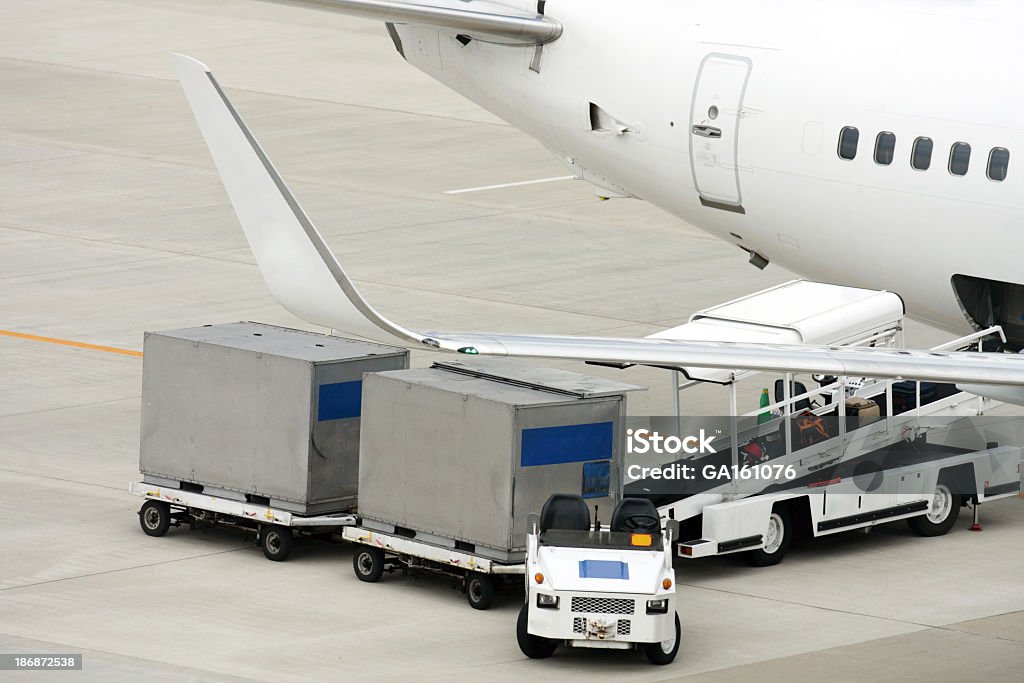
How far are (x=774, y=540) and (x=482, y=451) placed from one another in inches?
137

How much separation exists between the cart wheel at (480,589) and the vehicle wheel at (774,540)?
121 inches

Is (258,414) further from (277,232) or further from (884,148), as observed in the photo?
(884,148)

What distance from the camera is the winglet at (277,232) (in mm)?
14102

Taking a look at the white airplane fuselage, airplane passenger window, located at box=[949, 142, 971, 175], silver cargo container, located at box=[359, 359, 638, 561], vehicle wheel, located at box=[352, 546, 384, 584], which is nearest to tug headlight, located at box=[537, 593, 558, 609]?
silver cargo container, located at box=[359, 359, 638, 561]

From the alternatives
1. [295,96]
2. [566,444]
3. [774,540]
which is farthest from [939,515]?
[295,96]

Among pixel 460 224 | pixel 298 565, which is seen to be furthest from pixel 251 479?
pixel 460 224

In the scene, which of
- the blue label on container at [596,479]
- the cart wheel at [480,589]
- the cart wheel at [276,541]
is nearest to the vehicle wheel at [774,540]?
the blue label on container at [596,479]

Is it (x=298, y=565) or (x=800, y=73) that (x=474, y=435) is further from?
(x=800, y=73)

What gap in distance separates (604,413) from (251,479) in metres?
3.77

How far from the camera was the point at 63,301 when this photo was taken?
31.1 metres

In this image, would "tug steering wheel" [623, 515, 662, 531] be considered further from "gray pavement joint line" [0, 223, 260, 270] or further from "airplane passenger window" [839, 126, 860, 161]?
"gray pavement joint line" [0, 223, 260, 270]

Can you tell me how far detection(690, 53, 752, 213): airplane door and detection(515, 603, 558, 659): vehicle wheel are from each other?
760 cm

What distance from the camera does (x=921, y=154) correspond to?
21.6 meters

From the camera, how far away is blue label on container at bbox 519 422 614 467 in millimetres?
19109
